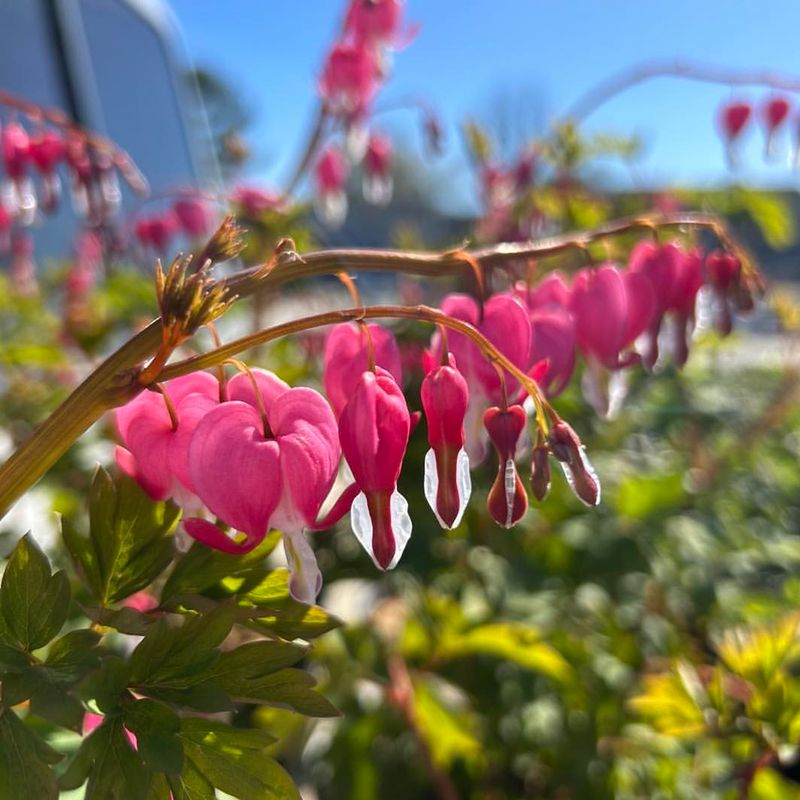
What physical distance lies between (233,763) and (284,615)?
0.09 meters

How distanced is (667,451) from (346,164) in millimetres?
1217

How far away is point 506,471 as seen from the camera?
20.7 inches

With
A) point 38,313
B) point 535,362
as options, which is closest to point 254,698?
point 535,362

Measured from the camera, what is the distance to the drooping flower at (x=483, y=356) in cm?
61

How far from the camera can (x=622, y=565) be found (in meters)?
1.35

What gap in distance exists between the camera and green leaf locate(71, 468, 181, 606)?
552 millimetres

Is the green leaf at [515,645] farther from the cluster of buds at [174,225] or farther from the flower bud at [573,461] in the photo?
the cluster of buds at [174,225]

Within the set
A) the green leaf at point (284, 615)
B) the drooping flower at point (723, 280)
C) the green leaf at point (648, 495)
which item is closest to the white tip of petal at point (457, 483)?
the green leaf at point (284, 615)

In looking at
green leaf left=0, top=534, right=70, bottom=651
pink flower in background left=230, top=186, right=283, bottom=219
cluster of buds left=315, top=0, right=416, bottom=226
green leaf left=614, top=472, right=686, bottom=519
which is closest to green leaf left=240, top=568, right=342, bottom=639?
green leaf left=0, top=534, right=70, bottom=651

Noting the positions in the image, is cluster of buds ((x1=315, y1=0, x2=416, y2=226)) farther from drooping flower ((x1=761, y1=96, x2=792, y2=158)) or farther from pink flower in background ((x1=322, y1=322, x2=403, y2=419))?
pink flower in background ((x1=322, y1=322, x2=403, y2=419))

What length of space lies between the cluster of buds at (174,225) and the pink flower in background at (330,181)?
0.31 m

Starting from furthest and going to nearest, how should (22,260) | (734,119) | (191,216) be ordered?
(22,260), (191,216), (734,119)

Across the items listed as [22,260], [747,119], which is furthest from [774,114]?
[22,260]

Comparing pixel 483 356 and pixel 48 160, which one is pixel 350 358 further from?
pixel 48 160
